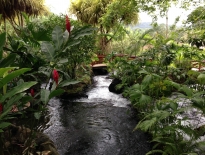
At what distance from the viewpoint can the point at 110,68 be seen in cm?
584

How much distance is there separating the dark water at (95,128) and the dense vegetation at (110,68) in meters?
0.24

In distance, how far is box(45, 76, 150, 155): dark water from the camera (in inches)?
87.8

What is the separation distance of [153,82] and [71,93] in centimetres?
217

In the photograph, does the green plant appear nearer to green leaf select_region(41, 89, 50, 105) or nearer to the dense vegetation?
the dense vegetation

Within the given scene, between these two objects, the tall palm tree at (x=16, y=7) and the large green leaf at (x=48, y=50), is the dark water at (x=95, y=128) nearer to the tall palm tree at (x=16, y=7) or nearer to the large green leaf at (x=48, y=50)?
the large green leaf at (x=48, y=50)

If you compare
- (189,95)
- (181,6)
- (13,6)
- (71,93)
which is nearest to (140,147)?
(189,95)

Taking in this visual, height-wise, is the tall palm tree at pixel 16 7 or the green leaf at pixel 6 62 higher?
the tall palm tree at pixel 16 7

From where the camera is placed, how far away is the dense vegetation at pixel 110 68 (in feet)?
3.93

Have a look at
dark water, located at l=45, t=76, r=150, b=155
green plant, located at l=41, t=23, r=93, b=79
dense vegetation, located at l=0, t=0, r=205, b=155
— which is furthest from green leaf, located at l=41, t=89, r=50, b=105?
dark water, located at l=45, t=76, r=150, b=155

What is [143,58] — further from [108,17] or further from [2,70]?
[108,17]

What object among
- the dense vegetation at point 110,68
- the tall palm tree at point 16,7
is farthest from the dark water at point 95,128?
the tall palm tree at point 16,7

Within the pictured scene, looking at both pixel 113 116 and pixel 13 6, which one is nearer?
pixel 113 116

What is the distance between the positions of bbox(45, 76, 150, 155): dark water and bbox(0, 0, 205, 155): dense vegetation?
24cm

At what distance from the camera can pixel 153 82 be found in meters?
2.87
